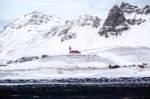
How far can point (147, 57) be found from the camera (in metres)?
160

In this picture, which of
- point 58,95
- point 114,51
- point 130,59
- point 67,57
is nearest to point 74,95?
point 58,95

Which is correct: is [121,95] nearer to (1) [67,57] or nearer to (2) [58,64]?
(2) [58,64]

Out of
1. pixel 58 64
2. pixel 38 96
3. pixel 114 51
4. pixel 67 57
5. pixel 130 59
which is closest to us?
pixel 38 96

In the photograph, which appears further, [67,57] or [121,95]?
[67,57]

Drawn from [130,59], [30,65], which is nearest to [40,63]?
[30,65]

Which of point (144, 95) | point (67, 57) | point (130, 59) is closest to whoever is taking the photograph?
point (144, 95)

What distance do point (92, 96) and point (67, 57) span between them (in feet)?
364

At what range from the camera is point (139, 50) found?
18712 cm

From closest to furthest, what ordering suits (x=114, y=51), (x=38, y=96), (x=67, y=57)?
(x=38, y=96) → (x=67, y=57) → (x=114, y=51)

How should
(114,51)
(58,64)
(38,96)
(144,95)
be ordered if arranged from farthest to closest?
1. (114,51)
2. (58,64)
3. (38,96)
4. (144,95)

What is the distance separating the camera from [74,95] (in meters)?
26.3

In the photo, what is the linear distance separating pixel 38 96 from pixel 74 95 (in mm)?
2170

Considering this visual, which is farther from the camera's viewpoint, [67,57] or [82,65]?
[67,57]

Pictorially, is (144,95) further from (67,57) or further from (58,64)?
(67,57)
